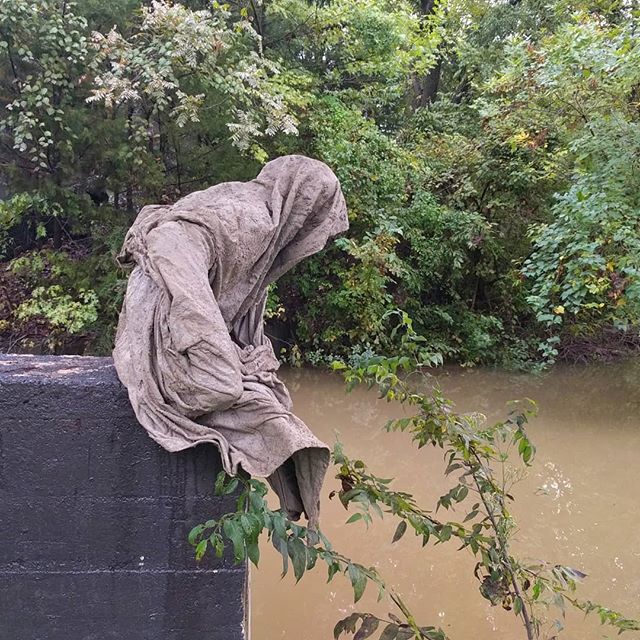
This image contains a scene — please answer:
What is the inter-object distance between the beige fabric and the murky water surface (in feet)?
5.05

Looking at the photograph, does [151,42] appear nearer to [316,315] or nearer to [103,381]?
[316,315]

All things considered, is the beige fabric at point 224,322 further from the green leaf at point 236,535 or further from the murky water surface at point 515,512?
the murky water surface at point 515,512

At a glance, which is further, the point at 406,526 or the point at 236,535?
the point at 406,526

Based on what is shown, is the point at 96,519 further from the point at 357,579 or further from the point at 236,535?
the point at 357,579

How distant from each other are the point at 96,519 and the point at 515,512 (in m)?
3.03

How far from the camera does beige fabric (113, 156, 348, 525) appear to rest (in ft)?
5.92

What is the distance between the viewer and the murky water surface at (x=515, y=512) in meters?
3.29

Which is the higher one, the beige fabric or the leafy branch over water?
the beige fabric

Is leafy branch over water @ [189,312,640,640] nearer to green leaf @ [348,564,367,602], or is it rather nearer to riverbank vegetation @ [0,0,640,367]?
green leaf @ [348,564,367,602]

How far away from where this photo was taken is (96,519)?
2.07 metres

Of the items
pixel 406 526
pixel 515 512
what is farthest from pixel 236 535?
pixel 515 512

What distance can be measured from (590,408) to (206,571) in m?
5.41

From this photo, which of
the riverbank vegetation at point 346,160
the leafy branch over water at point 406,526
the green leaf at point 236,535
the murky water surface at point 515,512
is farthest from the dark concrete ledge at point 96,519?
the riverbank vegetation at point 346,160

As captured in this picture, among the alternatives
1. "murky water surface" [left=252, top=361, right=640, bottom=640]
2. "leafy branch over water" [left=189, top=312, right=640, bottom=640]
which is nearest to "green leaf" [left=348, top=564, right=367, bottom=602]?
"leafy branch over water" [left=189, top=312, right=640, bottom=640]
